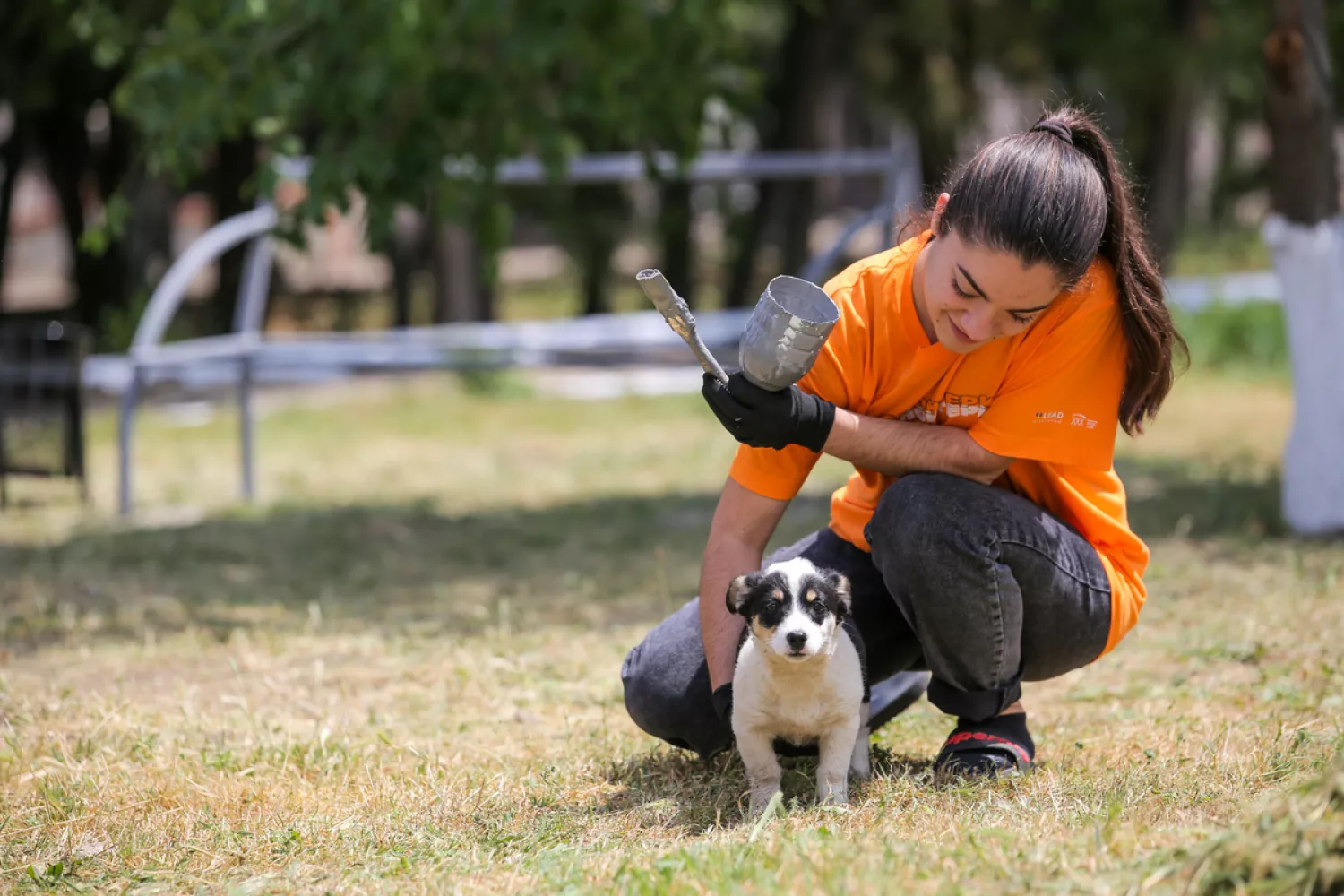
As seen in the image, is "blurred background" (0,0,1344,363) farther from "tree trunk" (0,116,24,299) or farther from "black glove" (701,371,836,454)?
"black glove" (701,371,836,454)

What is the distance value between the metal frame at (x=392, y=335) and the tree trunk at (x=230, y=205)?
14.3 ft

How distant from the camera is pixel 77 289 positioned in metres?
14.2

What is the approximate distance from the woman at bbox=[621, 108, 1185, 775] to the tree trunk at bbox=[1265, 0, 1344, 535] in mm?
2848

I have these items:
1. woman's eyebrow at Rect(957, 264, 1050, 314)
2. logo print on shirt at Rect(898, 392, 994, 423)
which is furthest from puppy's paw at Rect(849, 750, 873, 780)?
woman's eyebrow at Rect(957, 264, 1050, 314)

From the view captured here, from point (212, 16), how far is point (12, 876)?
4.08 m

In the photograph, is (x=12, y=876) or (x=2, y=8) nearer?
(x=12, y=876)

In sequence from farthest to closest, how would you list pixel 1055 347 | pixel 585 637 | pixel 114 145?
pixel 114 145 < pixel 585 637 < pixel 1055 347

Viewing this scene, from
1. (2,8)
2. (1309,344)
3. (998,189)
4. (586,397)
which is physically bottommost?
(586,397)

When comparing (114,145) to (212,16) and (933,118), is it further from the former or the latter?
(212,16)

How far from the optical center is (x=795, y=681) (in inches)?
112

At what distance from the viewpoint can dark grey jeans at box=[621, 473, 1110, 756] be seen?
291 cm

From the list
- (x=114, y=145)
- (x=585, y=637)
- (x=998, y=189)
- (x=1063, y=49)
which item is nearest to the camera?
(x=998, y=189)

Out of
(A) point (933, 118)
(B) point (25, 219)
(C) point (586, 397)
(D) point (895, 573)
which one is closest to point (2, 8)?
(C) point (586, 397)

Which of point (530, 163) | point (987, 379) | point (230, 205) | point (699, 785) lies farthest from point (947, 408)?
point (230, 205)
